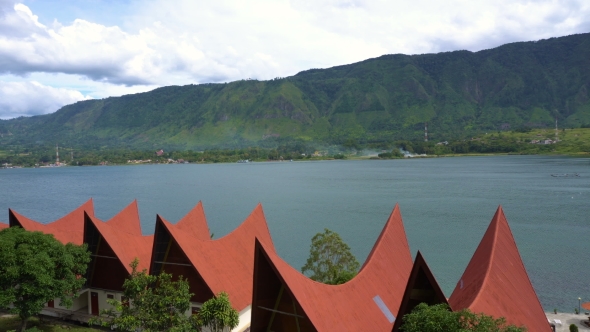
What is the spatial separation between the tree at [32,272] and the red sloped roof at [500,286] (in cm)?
1348

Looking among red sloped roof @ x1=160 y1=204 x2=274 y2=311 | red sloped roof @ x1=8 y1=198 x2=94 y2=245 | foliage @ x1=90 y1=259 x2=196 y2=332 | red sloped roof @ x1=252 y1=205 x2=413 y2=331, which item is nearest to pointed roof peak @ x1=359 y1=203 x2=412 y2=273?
red sloped roof @ x1=252 y1=205 x2=413 y2=331

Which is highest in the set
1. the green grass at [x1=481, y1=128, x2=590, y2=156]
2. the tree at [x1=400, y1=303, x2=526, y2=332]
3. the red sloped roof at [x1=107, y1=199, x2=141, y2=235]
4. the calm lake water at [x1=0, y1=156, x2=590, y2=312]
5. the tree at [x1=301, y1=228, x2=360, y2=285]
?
the green grass at [x1=481, y1=128, x2=590, y2=156]

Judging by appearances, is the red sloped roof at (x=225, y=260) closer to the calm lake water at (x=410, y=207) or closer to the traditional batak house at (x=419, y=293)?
the traditional batak house at (x=419, y=293)

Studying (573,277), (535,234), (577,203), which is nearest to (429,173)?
(577,203)

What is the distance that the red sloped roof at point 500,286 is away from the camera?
13.4 meters

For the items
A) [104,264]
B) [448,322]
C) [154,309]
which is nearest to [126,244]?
[104,264]

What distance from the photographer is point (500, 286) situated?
14266 millimetres

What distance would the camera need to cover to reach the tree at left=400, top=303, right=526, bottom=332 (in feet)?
30.3

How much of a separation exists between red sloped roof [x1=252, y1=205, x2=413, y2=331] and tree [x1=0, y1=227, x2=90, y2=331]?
837cm

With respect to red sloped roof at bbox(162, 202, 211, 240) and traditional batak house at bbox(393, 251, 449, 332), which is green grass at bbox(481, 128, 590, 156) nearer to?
red sloped roof at bbox(162, 202, 211, 240)

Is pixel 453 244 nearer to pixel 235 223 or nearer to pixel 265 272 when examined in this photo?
pixel 235 223

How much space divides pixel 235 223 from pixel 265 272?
40.9 m

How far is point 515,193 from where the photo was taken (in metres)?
70.4

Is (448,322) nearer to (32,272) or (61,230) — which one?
(32,272)
